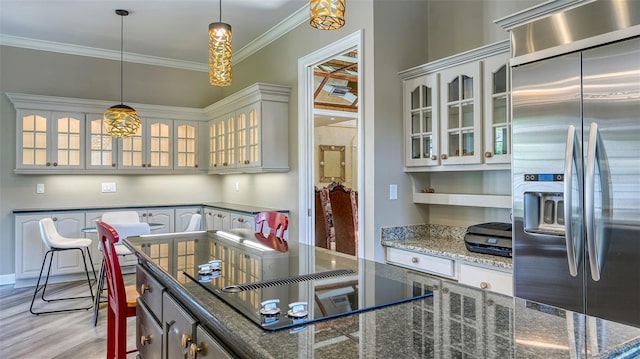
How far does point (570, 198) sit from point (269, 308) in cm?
147

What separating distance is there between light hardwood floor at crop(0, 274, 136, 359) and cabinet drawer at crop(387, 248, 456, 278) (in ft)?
6.55

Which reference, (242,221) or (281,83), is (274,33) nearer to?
(281,83)

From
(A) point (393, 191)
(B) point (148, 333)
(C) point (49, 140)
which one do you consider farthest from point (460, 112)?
(C) point (49, 140)

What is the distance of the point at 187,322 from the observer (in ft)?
4.33

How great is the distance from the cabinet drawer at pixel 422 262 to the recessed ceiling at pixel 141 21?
2478 mm

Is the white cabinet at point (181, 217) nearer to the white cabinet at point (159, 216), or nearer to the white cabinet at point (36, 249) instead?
the white cabinet at point (159, 216)

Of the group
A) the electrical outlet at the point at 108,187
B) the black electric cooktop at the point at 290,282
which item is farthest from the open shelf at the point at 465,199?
the electrical outlet at the point at 108,187

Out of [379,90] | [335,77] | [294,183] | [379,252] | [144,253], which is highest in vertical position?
[335,77]

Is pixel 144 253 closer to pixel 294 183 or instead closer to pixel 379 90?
pixel 379 90

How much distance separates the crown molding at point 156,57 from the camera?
441cm

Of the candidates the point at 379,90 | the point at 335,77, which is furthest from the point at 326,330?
the point at 335,77

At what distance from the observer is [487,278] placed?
247cm

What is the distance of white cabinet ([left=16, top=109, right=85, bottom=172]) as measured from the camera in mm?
4863

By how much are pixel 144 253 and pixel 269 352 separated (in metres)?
1.31
